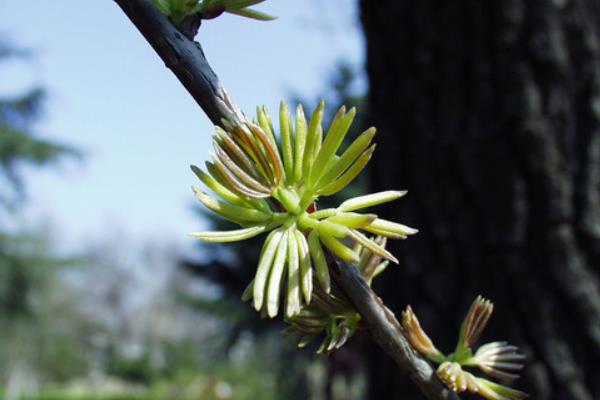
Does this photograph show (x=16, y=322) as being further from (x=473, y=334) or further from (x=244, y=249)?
(x=473, y=334)

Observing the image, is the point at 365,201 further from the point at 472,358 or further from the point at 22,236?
the point at 22,236

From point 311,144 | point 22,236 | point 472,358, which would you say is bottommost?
point 472,358

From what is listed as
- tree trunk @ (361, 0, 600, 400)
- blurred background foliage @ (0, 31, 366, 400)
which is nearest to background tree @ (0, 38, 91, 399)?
blurred background foliage @ (0, 31, 366, 400)

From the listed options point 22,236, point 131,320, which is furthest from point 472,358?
point 131,320

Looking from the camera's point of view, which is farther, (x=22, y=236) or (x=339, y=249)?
(x=22, y=236)

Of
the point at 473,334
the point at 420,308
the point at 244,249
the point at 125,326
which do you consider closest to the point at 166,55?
the point at 473,334

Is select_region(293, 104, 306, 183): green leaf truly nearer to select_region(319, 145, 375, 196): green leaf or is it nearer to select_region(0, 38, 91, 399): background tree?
select_region(319, 145, 375, 196): green leaf

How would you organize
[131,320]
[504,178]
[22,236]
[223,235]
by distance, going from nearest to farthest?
1. [223,235]
2. [504,178]
3. [22,236]
4. [131,320]

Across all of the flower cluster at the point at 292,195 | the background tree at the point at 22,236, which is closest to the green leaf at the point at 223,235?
the flower cluster at the point at 292,195
